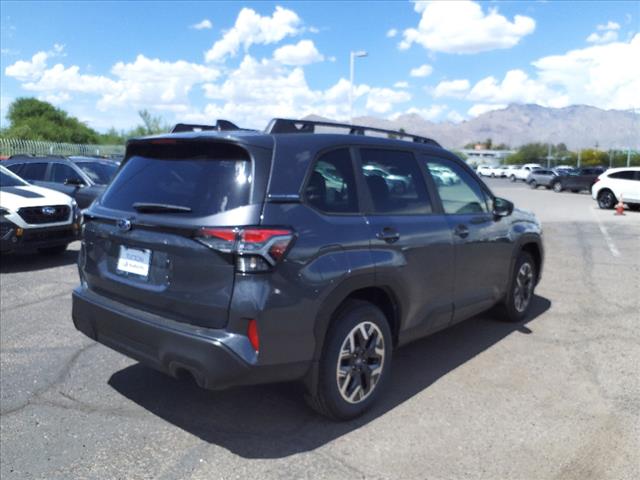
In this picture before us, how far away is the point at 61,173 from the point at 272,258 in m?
10.7

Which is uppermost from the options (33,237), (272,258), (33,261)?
(272,258)

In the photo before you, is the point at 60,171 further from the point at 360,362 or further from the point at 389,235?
the point at 360,362

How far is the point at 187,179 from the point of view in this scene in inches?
128

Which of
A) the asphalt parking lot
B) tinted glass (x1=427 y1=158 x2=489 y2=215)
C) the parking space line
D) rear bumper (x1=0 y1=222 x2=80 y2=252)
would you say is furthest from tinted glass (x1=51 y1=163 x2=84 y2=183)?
the parking space line

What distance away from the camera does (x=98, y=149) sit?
30328mm

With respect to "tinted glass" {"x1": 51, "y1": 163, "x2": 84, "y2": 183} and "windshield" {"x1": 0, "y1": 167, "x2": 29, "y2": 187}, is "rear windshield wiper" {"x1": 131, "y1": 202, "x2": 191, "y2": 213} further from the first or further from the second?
"tinted glass" {"x1": 51, "y1": 163, "x2": 84, "y2": 183}

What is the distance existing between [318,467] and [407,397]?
1.09 metres

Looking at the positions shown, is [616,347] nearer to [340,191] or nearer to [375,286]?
[375,286]

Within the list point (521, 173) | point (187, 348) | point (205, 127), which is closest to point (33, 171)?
point (205, 127)

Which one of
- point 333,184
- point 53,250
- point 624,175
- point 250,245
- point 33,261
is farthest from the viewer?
point 624,175

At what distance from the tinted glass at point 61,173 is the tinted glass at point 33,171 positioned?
0.78ft

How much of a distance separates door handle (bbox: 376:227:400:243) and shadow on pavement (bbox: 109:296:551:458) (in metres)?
1.06

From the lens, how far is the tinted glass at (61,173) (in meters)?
12.0

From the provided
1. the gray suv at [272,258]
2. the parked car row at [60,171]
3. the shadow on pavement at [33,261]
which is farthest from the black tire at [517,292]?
the parked car row at [60,171]
